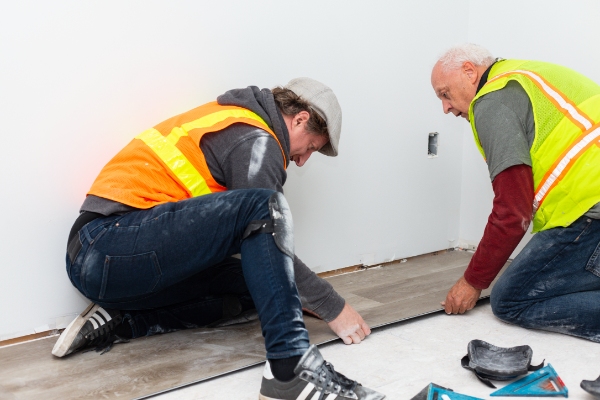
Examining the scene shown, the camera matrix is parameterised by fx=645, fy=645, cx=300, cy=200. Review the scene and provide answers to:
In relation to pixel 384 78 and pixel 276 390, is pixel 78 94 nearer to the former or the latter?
pixel 276 390

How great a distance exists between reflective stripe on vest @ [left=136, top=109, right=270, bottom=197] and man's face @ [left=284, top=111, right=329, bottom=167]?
0.44ft

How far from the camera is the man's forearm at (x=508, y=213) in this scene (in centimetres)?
217

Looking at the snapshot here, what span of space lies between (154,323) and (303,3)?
58.9 inches

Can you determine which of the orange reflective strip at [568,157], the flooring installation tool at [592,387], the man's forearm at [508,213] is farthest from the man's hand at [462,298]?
the flooring installation tool at [592,387]

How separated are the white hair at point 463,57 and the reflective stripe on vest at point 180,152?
0.80 m

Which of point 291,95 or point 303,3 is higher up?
point 303,3

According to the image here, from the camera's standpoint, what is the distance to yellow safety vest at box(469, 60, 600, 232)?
7.11ft

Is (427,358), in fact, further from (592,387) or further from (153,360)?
(153,360)

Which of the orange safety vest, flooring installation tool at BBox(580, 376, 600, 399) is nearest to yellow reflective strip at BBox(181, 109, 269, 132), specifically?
the orange safety vest

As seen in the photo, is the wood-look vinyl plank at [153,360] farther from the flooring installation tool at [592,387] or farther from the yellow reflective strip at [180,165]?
the flooring installation tool at [592,387]

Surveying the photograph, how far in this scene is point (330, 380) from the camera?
1633 mm

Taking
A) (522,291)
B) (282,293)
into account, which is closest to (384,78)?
(522,291)

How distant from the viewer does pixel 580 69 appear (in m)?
2.99

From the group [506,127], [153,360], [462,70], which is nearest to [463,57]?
[462,70]
